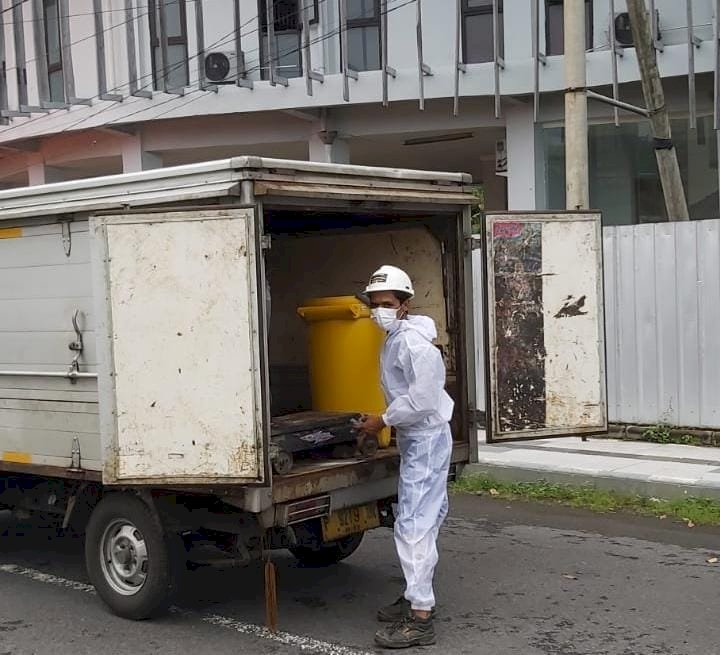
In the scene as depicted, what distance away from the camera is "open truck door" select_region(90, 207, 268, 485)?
4629 millimetres

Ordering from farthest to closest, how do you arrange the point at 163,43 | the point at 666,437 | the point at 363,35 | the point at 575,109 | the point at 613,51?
the point at 163,43 → the point at 363,35 → the point at 613,51 → the point at 666,437 → the point at 575,109

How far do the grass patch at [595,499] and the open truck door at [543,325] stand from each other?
1918 millimetres

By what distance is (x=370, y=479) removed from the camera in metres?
5.41

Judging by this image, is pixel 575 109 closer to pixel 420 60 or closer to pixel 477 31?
pixel 420 60

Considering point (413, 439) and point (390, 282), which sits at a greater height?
point (390, 282)

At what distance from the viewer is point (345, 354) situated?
19.0 ft

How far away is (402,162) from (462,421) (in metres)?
11.7

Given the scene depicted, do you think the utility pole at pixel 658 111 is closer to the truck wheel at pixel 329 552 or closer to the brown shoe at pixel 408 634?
the truck wheel at pixel 329 552

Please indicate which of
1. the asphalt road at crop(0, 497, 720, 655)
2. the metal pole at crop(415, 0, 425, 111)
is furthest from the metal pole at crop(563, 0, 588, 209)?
the metal pole at crop(415, 0, 425, 111)

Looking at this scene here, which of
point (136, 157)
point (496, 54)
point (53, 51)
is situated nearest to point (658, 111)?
point (496, 54)

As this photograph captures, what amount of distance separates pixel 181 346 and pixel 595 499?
14.9 feet

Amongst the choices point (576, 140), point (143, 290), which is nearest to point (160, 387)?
point (143, 290)

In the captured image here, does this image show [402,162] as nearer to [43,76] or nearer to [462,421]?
[43,76]

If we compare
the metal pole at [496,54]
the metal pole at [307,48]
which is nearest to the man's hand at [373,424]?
the metal pole at [496,54]
